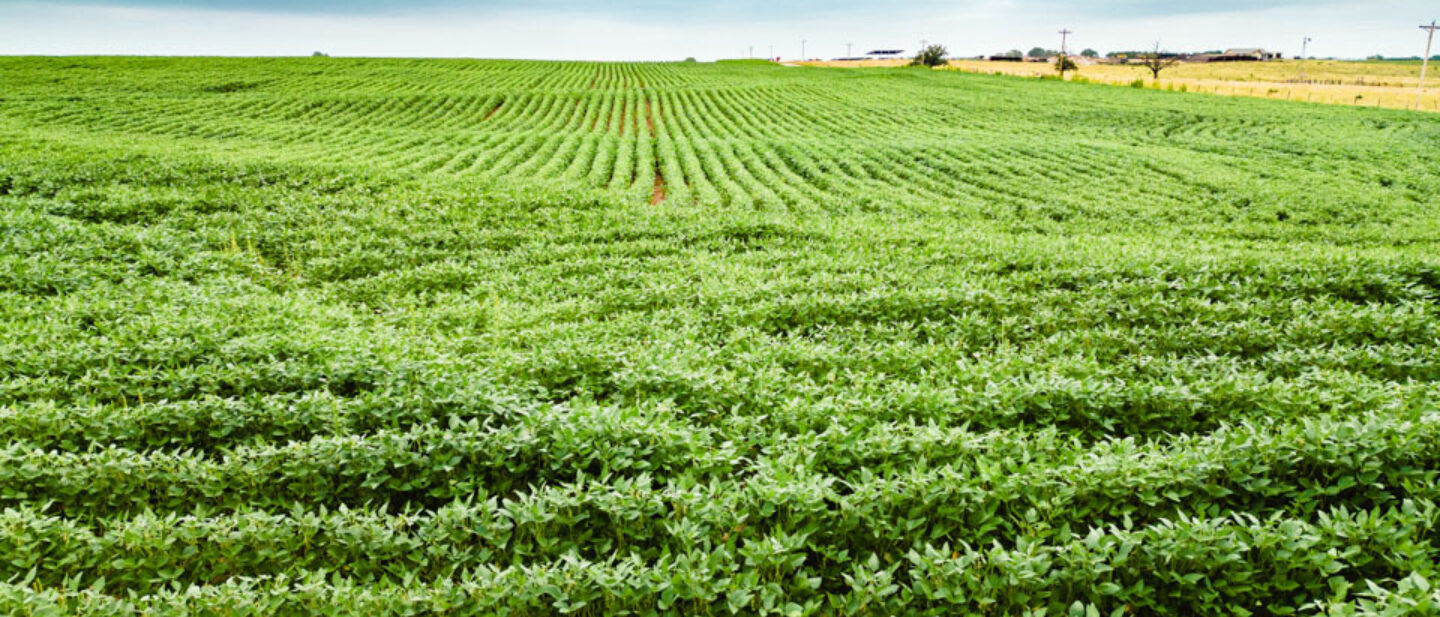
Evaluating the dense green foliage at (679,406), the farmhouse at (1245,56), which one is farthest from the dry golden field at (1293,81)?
the dense green foliage at (679,406)

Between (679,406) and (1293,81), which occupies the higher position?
(1293,81)

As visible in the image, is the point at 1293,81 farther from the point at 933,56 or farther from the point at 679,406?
the point at 679,406

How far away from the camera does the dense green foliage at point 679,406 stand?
12.3 feet

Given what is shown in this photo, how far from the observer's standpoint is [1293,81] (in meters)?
83.8

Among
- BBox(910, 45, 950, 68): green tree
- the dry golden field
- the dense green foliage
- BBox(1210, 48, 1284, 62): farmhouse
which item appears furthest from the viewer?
BBox(1210, 48, 1284, 62): farmhouse

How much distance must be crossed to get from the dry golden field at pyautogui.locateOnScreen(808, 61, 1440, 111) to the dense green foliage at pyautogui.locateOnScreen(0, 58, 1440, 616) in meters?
57.5

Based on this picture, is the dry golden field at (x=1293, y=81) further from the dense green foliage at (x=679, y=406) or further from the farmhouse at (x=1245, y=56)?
the dense green foliage at (x=679, y=406)

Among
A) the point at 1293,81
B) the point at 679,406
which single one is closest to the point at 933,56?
the point at 1293,81

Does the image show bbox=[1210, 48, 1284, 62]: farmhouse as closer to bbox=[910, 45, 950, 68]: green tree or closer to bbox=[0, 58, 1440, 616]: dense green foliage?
bbox=[910, 45, 950, 68]: green tree

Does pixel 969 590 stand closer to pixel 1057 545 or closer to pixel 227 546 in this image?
pixel 1057 545

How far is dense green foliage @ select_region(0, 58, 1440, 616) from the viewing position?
12.3 ft

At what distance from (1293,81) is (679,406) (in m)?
105

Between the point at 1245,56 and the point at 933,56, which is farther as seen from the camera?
the point at 1245,56

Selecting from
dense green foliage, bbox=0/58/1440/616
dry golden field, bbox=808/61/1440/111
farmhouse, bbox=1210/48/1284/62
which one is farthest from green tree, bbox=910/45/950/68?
dense green foliage, bbox=0/58/1440/616
